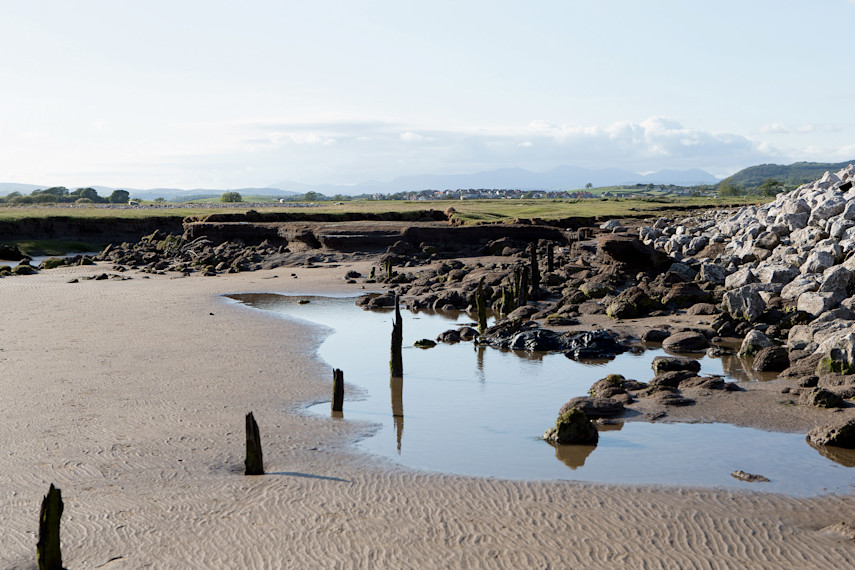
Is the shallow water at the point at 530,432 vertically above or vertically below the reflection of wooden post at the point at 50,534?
below

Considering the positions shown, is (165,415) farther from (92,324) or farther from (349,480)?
(92,324)

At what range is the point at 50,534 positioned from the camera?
30.9 ft

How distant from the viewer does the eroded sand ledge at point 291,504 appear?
34.7 ft

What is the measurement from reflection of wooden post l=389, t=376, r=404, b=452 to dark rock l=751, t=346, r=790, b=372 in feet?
34.3

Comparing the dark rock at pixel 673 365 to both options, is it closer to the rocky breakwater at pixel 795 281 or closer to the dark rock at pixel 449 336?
the rocky breakwater at pixel 795 281

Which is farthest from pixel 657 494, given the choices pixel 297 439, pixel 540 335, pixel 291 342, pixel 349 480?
pixel 291 342

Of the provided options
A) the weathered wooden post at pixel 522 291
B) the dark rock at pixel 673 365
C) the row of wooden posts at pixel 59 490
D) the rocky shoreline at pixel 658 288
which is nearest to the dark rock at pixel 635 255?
the rocky shoreline at pixel 658 288

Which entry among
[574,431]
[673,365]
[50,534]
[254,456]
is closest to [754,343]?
[673,365]

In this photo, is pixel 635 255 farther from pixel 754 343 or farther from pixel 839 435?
pixel 839 435

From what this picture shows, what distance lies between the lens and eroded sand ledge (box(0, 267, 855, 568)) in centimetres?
1059

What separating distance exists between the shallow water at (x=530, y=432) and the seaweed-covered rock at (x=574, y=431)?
221 millimetres

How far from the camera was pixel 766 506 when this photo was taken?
484 inches

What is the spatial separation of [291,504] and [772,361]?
1577 cm

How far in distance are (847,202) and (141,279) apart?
136 feet
